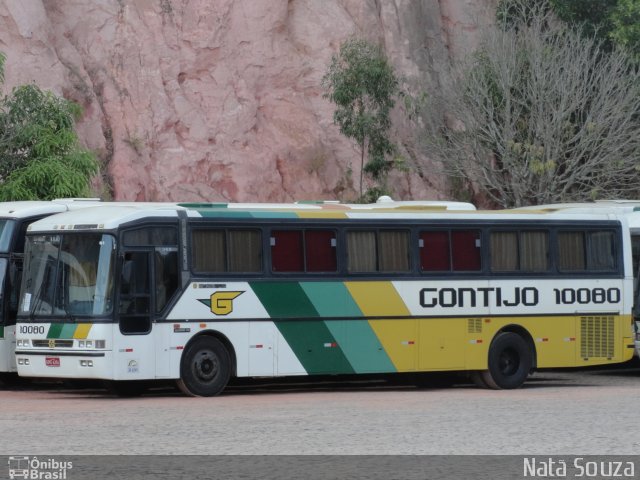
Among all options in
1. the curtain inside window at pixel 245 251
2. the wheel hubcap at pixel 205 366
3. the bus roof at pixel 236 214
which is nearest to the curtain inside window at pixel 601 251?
the bus roof at pixel 236 214

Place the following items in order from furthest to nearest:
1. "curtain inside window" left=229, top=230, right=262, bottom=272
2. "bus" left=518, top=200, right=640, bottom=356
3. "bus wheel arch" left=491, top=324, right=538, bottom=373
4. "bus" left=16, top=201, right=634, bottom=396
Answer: "bus" left=518, top=200, right=640, bottom=356, "bus wheel arch" left=491, top=324, right=538, bottom=373, "curtain inside window" left=229, top=230, right=262, bottom=272, "bus" left=16, top=201, right=634, bottom=396

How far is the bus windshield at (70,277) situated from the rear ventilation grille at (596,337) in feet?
28.7

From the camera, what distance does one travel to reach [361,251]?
77.6ft

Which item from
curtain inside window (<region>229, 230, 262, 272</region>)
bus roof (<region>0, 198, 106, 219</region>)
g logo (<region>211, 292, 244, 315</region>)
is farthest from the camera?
bus roof (<region>0, 198, 106, 219</region>)

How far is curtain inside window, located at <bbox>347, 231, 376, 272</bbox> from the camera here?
2356 cm

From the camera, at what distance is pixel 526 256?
25203 mm

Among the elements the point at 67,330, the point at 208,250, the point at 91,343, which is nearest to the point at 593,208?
the point at 208,250

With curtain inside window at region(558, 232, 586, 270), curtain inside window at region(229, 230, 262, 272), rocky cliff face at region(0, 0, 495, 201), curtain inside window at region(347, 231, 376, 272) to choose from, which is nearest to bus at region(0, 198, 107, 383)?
curtain inside window at region(229, 230, 262, 272)

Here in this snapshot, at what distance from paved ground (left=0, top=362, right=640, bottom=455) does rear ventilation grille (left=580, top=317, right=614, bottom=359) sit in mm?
956

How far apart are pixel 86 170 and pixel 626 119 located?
17.1 meters

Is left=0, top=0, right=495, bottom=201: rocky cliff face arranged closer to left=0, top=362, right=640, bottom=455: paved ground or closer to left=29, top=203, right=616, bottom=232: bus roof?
left=29, top=203, right=616, bottom=232: bus roof

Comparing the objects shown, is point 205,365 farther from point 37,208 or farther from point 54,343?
point 37,208

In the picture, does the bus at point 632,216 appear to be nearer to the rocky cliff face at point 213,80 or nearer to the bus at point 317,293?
the bus at point 317,293

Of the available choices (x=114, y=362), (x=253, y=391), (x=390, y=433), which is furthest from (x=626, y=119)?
(x=390, y=433)
